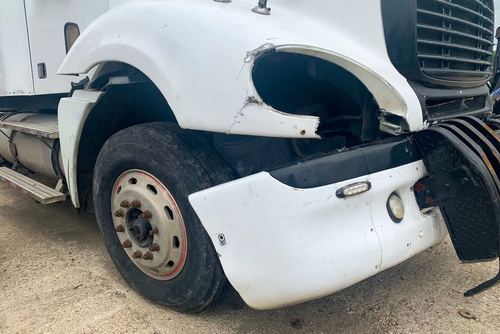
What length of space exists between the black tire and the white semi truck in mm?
10

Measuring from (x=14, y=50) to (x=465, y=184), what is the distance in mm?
3672

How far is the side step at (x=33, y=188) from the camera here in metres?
3.06

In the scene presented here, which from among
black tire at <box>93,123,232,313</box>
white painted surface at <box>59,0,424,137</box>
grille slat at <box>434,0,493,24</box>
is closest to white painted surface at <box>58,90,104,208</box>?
black tire at <box>93,123,232,313</box>

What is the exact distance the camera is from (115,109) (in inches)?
102

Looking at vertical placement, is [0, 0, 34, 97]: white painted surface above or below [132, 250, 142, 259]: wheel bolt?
above

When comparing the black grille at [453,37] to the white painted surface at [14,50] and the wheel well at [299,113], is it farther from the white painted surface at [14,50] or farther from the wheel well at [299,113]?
the white painted surface at [14,50]

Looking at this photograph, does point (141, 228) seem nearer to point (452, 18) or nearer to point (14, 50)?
point (452, 18)

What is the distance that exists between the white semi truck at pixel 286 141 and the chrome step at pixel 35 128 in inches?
23.4

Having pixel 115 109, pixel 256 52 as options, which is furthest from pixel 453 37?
pixel 115 109

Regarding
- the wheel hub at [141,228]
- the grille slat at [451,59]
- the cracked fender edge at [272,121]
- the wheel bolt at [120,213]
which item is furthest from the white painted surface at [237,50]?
the wheel bolt at [120,213]

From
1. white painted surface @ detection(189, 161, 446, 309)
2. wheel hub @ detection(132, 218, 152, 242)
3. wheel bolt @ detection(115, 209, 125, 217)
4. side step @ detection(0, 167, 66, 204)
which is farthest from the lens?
side step @ detection(0, 167, 66, 204)

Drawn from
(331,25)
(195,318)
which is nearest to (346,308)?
(195,318)

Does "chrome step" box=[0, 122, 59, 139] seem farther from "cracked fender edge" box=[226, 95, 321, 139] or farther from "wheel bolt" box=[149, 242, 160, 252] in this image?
"cracked fender edge" box=[226, 95, 321, 139]

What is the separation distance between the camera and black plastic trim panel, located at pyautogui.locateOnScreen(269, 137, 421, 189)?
63.4 inches
